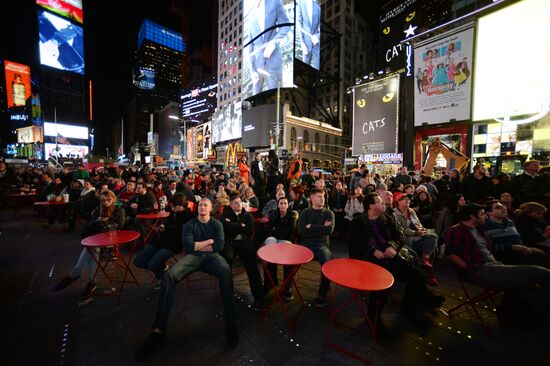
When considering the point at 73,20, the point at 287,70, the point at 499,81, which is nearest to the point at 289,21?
the point at 287,70

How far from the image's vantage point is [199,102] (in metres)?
69.2

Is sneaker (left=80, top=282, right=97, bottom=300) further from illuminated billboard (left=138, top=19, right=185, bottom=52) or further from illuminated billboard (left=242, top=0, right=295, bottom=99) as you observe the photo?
illuminated billboard (left=138, top=19, right=185, bottom=52)

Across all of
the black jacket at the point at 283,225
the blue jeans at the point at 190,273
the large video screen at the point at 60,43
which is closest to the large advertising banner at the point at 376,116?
the black jacket at the point at 283,225

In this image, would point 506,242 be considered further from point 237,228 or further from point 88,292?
point 88,292

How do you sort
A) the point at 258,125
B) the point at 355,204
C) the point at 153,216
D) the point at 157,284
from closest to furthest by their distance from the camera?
the point at 157,284 → the point at 153,216 → the point at 355,204 → the point at 258,125

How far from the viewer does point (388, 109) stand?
2419 cm

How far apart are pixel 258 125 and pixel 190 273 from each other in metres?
37.7

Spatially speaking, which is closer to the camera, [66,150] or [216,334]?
[216,334]

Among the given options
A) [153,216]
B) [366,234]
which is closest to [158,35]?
[153,216]

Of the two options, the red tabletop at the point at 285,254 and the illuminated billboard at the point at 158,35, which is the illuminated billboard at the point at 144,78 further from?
the red tabletop at the point at 285,254

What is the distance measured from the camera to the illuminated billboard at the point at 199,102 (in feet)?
212

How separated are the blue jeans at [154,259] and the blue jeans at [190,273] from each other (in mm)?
773

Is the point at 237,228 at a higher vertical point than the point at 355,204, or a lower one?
lower

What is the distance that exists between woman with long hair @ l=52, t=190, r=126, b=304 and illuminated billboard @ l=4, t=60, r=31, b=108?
203 feet
